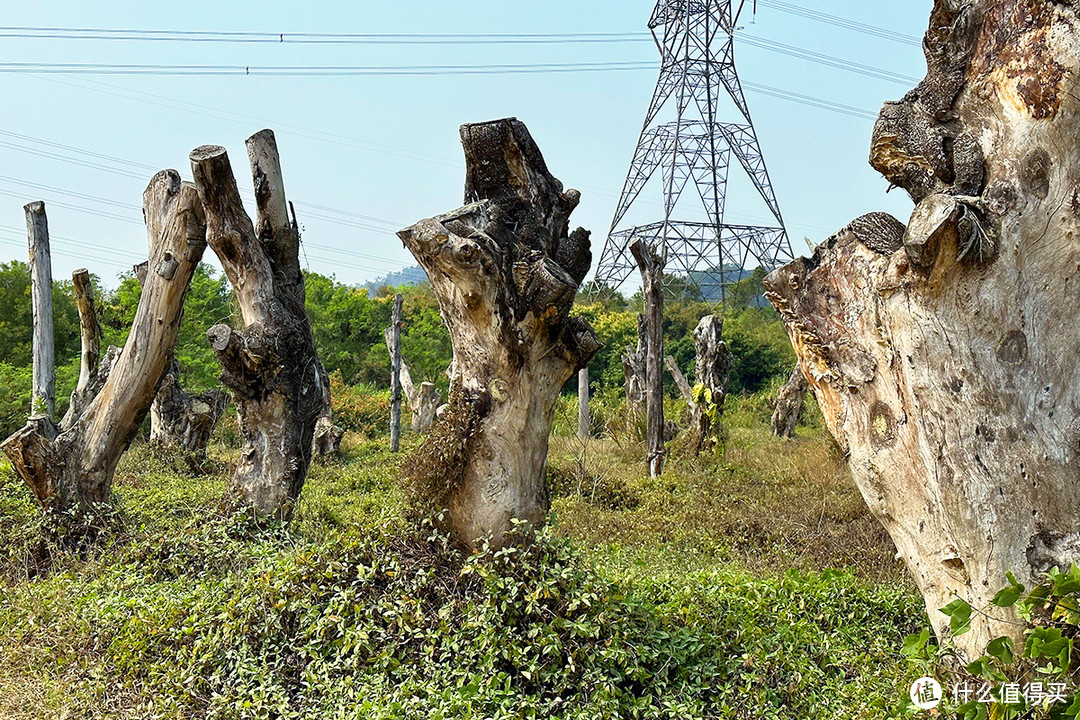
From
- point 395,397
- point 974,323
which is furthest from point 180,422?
point 974,323

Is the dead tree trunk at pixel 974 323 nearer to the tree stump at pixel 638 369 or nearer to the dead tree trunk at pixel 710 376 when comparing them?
the dead tree trunk at pixel 710 376

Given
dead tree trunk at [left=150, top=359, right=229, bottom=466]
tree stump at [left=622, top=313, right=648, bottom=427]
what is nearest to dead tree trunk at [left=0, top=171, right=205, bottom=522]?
dead tree trunk at [left=150, top=359, right=229, bottom=466]

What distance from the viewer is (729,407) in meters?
19.2

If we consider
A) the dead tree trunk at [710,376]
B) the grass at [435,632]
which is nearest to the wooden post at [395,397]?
the dead tree trunk at [710,376]

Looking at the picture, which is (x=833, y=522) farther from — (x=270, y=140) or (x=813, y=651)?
(x=270, y=140)

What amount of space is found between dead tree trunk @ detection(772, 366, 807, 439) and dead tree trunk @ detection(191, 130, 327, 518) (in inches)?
398

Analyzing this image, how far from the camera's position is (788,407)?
14.9 metres

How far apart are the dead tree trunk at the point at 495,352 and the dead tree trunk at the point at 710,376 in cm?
763

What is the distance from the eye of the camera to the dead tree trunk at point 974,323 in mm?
3195

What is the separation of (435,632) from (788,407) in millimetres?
12030

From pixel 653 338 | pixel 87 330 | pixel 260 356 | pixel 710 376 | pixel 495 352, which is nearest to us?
pixel 495 352

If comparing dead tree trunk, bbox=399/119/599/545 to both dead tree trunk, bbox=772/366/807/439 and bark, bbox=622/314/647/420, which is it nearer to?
bark, bbox=622/314/647/420

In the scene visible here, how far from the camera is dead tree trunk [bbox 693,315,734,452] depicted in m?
11.9

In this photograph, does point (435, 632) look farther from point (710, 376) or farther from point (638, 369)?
point (638, 369)
